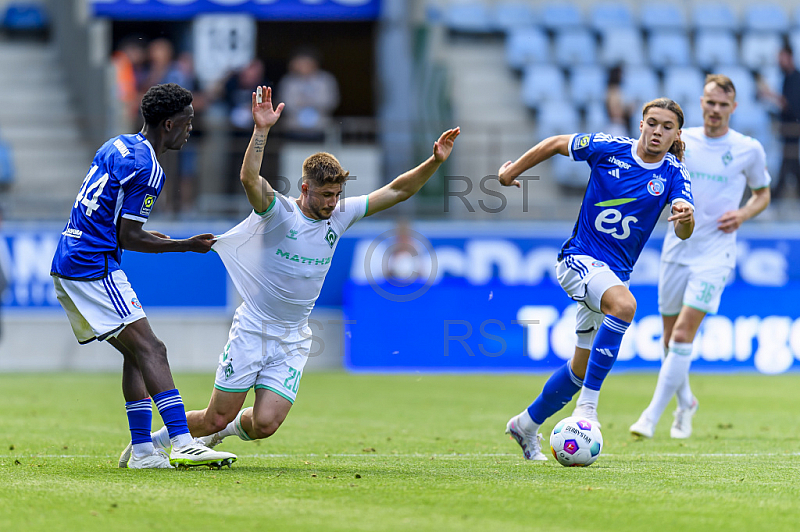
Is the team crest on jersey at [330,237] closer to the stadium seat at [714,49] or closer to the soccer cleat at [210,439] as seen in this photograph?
the soccer cleat at [210,439]

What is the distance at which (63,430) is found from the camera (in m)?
7.94

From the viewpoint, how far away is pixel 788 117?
1730 centimetres

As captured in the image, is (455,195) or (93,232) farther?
(455,195)

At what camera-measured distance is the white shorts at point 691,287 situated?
810cm

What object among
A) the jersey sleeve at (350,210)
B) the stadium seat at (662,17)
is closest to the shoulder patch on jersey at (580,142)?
the jersey sleeve at (350,210)

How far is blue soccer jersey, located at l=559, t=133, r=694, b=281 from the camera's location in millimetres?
6574

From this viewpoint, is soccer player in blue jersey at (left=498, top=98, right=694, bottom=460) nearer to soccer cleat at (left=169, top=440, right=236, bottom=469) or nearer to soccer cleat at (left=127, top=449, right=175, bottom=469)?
soccer cleat at (left=169, top=440, right=236, bottom=469)

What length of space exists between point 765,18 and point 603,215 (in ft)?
52.0

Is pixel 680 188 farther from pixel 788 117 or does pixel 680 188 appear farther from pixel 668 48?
pixel 668 48

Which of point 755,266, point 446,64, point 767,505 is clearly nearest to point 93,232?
point 767,505

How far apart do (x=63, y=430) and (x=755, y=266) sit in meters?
10.3

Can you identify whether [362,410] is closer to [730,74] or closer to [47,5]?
[730,74]

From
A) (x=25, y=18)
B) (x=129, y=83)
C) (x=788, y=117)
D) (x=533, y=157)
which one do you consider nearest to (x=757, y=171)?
(x=533, y=157)

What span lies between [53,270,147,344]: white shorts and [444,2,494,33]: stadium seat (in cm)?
Result: 1510
